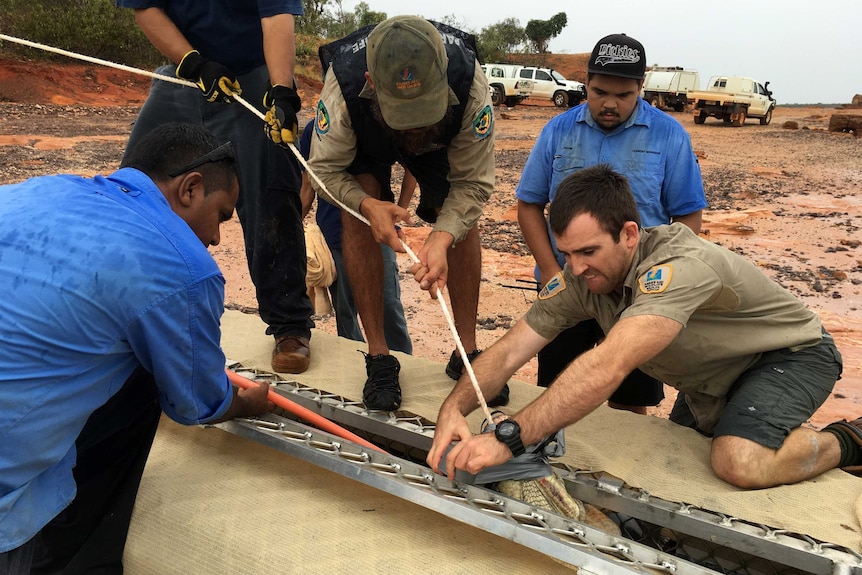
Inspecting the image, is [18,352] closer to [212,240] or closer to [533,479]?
[212,240]

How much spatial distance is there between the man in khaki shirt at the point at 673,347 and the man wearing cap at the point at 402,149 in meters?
0.53

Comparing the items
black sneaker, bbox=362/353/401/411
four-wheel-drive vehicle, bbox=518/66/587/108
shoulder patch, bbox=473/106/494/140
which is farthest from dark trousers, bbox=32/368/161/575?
four-wheel-drive vehicle, bbox=518/66/587/108

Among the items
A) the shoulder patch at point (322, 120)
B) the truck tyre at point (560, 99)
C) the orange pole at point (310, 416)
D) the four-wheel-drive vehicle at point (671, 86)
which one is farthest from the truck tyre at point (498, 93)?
the orange pole at point (310, 416)

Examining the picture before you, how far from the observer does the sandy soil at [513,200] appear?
18.6 feet

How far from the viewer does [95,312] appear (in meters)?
1.55

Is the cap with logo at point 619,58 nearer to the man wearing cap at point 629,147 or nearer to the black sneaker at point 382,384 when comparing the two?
the man wearing cap at point 629,147

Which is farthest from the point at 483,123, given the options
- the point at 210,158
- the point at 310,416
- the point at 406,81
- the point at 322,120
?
the point at 310,416

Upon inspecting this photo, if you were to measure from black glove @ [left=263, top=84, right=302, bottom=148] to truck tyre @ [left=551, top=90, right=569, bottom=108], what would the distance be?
23373 mm

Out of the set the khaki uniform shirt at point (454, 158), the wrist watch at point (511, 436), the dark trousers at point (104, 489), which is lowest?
the dark trousers at point (104, 489)

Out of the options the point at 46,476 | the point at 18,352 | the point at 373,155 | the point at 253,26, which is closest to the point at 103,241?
the point at 18,352

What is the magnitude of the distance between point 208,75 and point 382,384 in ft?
4.85

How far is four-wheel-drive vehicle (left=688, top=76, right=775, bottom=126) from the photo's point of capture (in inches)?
894

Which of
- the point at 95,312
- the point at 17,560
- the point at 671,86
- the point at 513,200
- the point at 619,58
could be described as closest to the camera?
the point at 95,312

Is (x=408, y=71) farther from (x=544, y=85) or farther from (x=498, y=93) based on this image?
(x=544, y=85)
